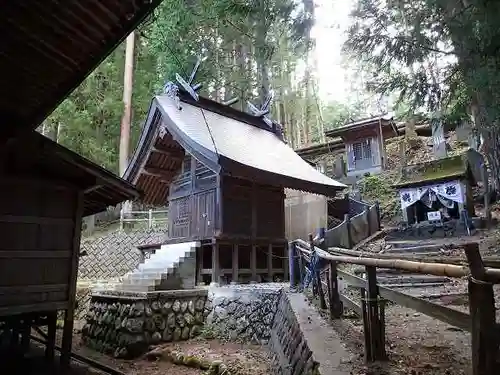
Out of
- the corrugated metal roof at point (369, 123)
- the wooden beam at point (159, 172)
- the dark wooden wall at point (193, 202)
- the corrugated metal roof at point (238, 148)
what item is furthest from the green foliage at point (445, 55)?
the corrugated metal roof at point (369, 123)

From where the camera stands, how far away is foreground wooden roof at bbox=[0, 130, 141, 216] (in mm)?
5938

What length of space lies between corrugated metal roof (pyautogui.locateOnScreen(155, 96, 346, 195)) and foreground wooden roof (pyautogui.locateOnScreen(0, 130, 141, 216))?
3.11m

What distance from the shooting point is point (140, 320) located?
855 centimetres

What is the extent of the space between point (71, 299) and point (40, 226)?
1423mm

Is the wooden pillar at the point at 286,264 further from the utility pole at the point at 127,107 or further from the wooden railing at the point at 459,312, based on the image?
the utility pole at the point at 127,107

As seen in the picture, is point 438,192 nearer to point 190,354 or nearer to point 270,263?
point 270,263

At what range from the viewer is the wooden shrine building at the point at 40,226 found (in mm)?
5984

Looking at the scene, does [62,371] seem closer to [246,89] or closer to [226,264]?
[226,264]

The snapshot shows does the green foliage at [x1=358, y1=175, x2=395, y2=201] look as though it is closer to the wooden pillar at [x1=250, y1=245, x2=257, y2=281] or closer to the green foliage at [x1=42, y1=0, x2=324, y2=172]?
the green foliage at [x1=42, y1=0, x2=324, y2=172]

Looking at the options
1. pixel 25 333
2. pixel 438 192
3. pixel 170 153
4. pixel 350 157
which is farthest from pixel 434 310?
pixel 350 157

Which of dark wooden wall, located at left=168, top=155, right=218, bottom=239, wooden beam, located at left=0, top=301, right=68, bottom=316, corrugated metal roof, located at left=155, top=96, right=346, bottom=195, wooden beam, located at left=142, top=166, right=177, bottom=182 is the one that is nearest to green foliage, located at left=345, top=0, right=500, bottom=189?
corrugated metal roof, located at left=155, top=96, right=346, bottom=195

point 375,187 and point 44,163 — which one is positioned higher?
point 375,187

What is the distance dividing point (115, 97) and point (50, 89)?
1562cm

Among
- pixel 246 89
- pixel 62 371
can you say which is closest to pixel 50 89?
pixel 62 371
